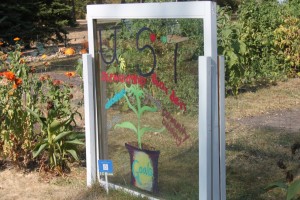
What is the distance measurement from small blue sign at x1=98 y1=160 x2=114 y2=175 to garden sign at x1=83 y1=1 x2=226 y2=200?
0.32 ft

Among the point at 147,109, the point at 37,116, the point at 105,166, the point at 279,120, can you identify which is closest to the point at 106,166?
the point at 105,166

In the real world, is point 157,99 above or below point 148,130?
above

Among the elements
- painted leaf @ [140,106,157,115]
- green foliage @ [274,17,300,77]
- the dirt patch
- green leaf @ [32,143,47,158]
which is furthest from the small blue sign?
green foliage @ [274,17,300,77]

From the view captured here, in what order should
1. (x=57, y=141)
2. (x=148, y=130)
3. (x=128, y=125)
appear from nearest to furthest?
(x=148, y=130) < (x=128, y=125) < (x=57, y=141)

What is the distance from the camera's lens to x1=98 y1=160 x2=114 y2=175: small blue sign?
15.4ft

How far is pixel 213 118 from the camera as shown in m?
3.74

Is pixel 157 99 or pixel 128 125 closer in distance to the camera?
pixel 157 99

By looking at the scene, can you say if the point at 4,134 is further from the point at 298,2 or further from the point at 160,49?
the point at 298,2

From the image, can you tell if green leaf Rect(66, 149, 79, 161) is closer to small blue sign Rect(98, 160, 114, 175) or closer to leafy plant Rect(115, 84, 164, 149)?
small blue sign Rect(98, 160, 114, 175)

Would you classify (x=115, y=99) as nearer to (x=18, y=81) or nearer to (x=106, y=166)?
(x=106, y=166)

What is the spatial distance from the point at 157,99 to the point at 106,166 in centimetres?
84

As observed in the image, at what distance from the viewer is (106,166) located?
15.4 ft

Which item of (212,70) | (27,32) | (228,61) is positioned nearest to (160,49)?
(212,70)

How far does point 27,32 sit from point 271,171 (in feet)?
42.3
